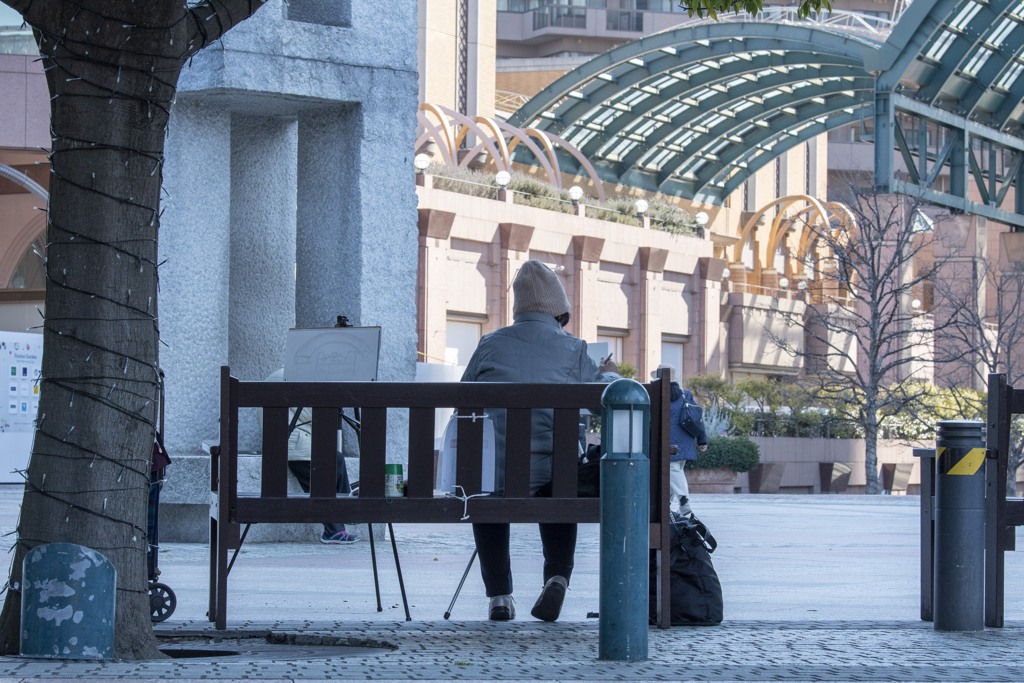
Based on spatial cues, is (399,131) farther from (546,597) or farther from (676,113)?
(676,113)

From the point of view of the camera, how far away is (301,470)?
37.8 feet

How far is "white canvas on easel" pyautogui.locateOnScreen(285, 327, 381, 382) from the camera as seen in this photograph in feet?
33.5

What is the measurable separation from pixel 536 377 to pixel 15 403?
17831mm

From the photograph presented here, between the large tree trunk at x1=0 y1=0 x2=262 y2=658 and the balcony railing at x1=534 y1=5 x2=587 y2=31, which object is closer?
the large tree trunk at x1=0 y1=0 x2=262 y2=658

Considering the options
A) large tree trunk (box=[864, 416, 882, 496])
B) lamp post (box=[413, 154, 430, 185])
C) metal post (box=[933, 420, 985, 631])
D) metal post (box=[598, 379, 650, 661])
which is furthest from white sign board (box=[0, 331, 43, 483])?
metal post (box=[598, 379, 650, 661])

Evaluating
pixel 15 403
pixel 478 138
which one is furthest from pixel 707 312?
pixel 15 403

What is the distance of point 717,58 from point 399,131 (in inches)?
1288

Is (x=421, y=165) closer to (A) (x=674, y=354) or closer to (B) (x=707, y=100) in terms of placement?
(A) (x=674, y=354)

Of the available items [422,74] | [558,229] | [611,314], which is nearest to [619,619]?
[558,229]

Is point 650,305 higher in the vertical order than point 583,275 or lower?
lower

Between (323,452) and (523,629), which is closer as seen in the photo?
(323,452)

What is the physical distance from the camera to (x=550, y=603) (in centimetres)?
676

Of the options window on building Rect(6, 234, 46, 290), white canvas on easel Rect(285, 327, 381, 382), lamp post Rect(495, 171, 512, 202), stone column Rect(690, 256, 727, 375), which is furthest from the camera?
stone column Rect(690, 256, 727, 375)

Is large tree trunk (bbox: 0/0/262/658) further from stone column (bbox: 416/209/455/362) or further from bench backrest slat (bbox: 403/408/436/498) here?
stone column (bbox: 416/209/455/362)
